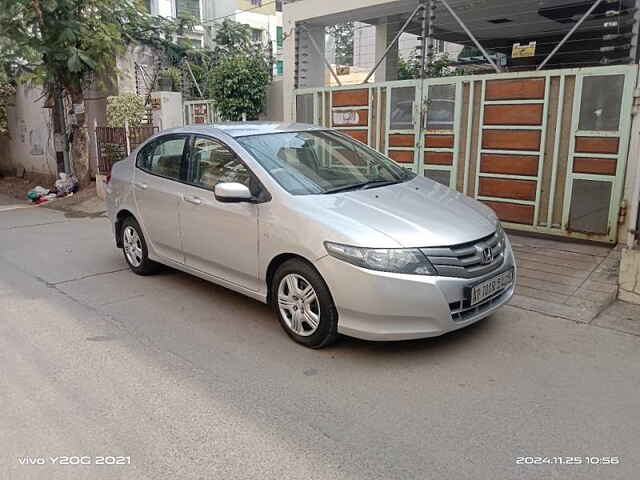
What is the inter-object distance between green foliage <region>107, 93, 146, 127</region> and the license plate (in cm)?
1065

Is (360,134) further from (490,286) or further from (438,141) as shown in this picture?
(490,286)

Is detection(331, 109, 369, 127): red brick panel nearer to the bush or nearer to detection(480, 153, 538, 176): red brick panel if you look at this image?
detection(480, 153, 538, 176): red brick panel

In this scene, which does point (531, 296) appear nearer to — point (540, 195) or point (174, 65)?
point (540, 195)

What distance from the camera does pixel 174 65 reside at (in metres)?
15.5

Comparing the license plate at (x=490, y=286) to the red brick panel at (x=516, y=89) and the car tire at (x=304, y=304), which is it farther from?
the red brick panel at (x=516, y=89)

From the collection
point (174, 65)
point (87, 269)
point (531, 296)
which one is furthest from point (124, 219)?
point (174, 65)

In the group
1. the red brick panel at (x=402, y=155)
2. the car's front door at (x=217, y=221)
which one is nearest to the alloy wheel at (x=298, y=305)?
the car's front door at (x=217, y=221)

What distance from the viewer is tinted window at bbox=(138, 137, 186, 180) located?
17.4ft

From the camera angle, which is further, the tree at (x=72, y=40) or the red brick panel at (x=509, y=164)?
the tree at (x=72, y=40)

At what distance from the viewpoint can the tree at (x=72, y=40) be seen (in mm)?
11266

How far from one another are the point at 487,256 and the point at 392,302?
842mm

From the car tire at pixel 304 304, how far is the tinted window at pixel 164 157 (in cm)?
180

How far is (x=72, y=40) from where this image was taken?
11.5 m

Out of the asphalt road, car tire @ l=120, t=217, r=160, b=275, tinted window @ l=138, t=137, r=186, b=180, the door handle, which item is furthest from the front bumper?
car tire @ l=120, t=217, r=160, b=275
